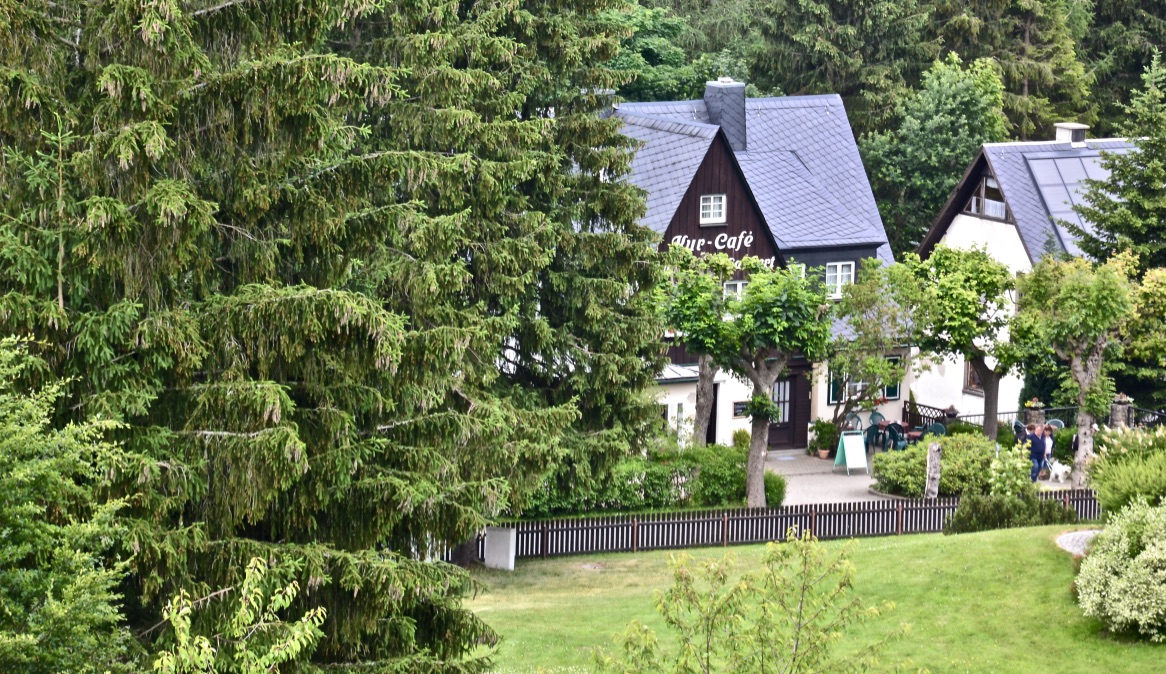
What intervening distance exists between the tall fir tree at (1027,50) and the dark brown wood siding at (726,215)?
2122cm

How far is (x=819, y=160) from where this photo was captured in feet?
149

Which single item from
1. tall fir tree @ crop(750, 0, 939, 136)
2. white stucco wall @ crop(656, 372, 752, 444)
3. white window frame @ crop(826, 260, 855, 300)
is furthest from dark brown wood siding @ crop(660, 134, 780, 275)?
tall fir tree @ crop(750, 0, 939, 136)

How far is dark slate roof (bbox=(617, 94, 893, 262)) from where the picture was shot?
41.7m

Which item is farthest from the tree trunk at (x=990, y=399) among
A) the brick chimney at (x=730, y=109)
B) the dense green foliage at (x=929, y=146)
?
the dense green foliage at (x=929, y=146)

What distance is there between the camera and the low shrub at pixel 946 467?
110 feet

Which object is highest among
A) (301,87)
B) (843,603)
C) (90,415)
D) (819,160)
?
(819,160)

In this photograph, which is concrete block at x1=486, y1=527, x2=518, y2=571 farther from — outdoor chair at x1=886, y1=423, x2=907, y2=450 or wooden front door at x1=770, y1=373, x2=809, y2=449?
wooden front door at x1=770, y1=373, x2=809, y2=449

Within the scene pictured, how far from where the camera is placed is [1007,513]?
2784 centimetres

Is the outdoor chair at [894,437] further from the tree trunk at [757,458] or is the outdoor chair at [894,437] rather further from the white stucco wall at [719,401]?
the tree trunk at [757,458]

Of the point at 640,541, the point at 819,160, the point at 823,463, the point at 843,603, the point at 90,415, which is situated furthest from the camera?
the point at 819,160

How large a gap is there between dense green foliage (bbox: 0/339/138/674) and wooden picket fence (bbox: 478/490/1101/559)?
17.6 m

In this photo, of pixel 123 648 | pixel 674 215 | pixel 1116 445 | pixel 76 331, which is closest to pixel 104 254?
pixel 76 331

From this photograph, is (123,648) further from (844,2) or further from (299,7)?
(844,2)

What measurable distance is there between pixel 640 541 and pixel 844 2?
102ft
